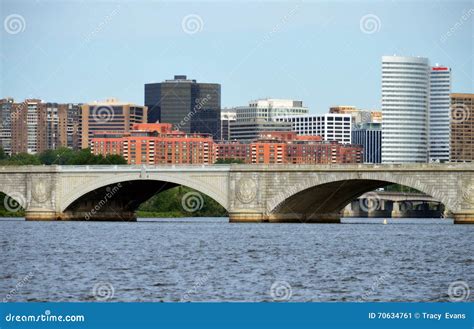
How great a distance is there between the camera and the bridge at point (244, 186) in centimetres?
10888

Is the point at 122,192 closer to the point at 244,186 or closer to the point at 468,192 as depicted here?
the point at 244,186

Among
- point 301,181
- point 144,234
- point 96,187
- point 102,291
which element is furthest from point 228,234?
point 102,291

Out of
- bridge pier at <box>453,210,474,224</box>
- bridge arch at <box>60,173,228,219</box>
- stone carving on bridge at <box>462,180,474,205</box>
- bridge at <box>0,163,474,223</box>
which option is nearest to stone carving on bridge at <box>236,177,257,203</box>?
bridge at <box>0,163,474,223</box>

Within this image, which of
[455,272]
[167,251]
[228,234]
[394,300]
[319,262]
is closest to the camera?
[394,300]

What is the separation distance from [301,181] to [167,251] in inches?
1490

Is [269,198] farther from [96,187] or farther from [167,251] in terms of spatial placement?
[167,251]

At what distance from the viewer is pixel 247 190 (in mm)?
114062

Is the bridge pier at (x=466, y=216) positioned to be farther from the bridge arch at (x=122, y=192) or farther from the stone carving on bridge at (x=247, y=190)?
the bridge arch at (x=122, y=192)

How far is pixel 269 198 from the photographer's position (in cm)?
11356

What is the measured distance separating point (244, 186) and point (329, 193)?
8131 mm

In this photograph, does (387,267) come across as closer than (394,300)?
A: No

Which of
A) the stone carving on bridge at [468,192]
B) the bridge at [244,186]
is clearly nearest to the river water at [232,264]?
the stone carving on bridge at [468,192]

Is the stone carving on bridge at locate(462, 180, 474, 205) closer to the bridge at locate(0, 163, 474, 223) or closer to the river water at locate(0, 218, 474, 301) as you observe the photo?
the bridge at locate(0, 163, 474, 223)

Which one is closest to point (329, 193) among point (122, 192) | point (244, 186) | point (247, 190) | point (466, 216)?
point (247, 190)
